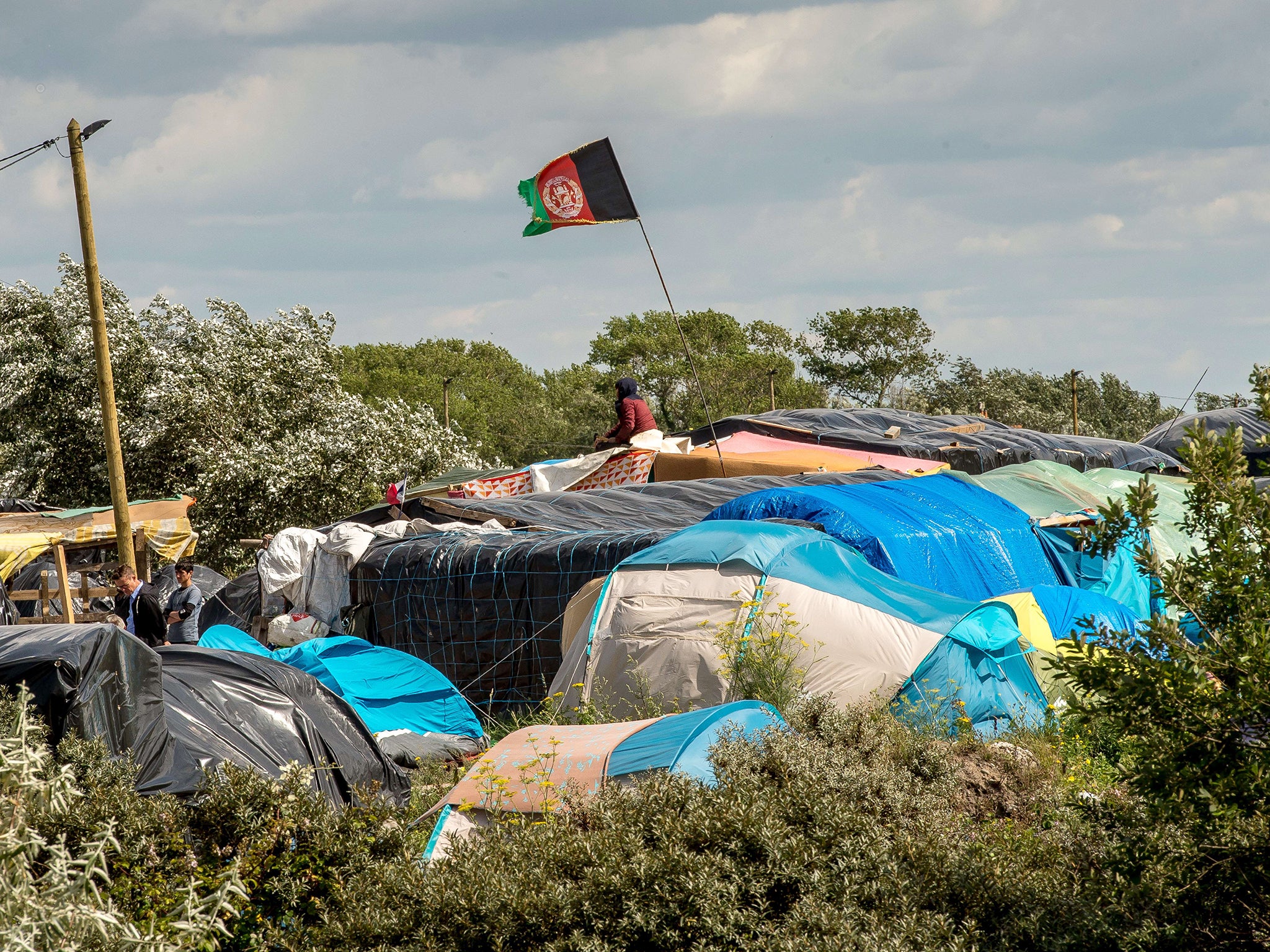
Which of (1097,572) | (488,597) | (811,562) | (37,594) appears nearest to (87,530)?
(37,594)

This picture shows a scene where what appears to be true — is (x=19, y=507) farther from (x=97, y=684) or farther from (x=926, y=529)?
(x=926, y=529)

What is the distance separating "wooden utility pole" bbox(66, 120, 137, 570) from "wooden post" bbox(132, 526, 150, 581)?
2.04 metres

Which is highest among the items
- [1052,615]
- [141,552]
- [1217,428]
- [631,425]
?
[631,425]

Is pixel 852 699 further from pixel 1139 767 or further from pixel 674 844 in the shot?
pixel 1139 767

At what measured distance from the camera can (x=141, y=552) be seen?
51.6ft

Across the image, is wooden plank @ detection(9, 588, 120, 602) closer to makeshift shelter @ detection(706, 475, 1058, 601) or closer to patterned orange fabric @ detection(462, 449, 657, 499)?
patterned orange fabric @ detection(462, 449, 657, 499)

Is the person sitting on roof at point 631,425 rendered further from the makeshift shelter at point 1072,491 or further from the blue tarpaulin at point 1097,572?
the blue tarpaulin at point 1097,572

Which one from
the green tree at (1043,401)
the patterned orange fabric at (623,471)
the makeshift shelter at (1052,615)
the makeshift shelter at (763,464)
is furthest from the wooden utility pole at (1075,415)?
the makeshift shelter at (1052,615)

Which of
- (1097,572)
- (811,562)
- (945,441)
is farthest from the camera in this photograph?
(945,441)

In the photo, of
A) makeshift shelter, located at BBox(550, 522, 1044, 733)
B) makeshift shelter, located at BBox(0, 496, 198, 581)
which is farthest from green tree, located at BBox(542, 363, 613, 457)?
makeshift shelter, located at BBox(550, 522, 1044, 733)

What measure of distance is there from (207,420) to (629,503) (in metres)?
12.7

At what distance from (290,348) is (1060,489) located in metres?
16.7

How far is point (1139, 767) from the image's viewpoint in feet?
11.5

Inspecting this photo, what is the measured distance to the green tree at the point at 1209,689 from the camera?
3.42 meters
